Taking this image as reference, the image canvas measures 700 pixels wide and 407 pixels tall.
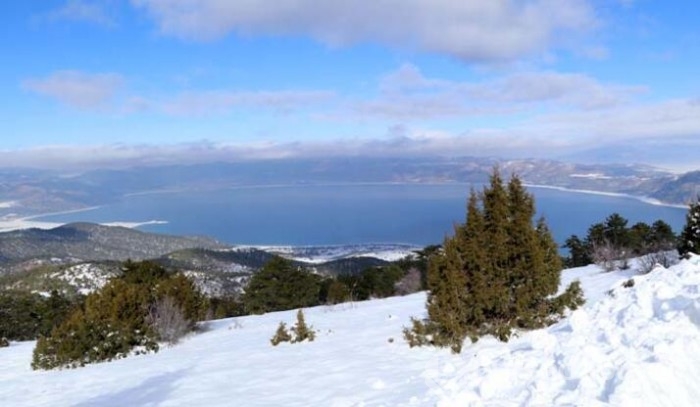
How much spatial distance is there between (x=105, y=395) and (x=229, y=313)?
95.0ft

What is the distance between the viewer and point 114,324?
1458 centimetres

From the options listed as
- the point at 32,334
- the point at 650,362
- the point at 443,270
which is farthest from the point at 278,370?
the point at 32,334

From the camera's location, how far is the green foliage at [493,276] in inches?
384

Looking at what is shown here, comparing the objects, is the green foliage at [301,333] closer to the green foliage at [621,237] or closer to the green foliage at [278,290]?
the green foliage at [621,237]

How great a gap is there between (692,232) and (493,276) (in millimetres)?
8827

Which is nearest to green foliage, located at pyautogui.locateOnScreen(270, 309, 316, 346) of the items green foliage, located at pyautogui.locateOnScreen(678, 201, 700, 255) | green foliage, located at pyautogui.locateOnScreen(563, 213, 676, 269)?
green foliage, located at pyautogui.locateOnScreen(678, 201, 700, 255)

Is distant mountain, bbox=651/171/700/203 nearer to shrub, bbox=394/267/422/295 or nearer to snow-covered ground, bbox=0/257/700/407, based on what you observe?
shrub, bbox=394/267/422/295

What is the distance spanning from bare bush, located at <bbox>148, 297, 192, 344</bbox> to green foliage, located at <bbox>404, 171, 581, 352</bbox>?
8.29 metres

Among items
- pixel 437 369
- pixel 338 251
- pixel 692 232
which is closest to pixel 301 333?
pixel 437 369

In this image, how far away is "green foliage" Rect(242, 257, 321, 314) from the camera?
114 ft

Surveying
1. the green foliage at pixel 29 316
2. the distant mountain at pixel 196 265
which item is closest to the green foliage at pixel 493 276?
the green foliage at pixel 29 316

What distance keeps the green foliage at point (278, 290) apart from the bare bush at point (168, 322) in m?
18.3

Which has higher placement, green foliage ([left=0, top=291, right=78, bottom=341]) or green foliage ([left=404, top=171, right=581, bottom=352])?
green foliage ([left=404, top=171, right=581, bottom=352])

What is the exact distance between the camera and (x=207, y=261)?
141 meters
